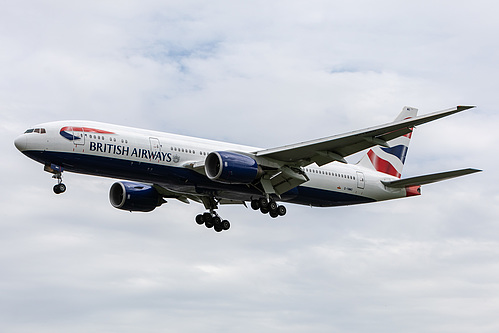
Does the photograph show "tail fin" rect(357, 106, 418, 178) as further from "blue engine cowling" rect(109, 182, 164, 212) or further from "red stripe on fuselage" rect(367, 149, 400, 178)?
"blue engine cowling" rect(109, 182, 164, 212)

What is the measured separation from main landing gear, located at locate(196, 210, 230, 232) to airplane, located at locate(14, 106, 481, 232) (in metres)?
0.05

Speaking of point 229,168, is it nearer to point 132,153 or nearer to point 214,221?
point 132,153

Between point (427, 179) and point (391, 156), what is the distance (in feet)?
21.0

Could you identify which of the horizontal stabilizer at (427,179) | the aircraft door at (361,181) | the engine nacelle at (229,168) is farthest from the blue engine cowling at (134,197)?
the horizontal stabilizer at (427,179)

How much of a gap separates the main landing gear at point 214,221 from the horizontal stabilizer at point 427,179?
354 inches

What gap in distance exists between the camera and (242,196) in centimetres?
4019

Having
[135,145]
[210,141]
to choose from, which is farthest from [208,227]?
[135,145]

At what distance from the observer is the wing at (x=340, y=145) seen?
33750mm

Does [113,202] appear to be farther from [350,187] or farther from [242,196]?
[350,187]

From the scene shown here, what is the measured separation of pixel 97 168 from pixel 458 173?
55.1ft

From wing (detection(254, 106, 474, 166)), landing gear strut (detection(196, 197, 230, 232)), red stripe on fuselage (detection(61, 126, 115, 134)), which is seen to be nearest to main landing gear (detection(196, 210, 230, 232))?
landing gear strut (detection(196, 197, 230, 232))

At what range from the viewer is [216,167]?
3656cm

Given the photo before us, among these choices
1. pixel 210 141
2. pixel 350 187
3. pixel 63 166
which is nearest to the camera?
pixel 63 166

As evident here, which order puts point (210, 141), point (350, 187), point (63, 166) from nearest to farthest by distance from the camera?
point (63, 166)
point (210, 141)
point (350, 187)
